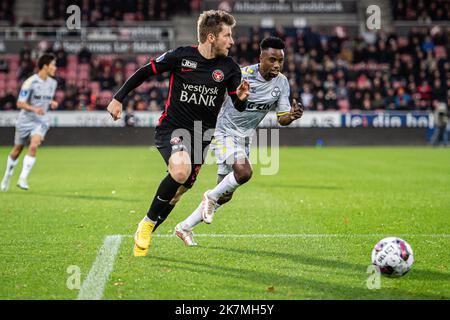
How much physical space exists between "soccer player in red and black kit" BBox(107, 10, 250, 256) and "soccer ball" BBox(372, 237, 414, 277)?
205cm

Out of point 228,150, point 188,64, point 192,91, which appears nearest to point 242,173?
point 228,150

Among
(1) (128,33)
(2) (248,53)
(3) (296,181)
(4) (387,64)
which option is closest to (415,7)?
(4) (387,64)

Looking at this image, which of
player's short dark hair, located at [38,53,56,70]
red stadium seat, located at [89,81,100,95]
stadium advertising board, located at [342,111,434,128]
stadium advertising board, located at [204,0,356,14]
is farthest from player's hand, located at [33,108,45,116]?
stadium advertising board, located at [204,0,356,14]

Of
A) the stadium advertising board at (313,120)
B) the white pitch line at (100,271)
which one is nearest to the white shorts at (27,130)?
the white pitch line at (100,271)

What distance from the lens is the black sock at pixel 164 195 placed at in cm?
714

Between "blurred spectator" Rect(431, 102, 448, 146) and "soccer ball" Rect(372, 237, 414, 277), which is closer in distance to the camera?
"soccer ball" Rect(372, 237, 414, 277)

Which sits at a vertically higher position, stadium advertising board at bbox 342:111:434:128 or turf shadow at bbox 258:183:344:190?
stadium advertising board at bbox 342:111:434:128

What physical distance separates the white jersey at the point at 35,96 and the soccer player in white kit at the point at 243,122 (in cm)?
698

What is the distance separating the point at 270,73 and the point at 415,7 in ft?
101

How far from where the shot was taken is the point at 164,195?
7.17 metres

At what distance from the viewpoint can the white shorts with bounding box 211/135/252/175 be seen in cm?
793

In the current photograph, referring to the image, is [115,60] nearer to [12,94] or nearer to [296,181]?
[12,94]

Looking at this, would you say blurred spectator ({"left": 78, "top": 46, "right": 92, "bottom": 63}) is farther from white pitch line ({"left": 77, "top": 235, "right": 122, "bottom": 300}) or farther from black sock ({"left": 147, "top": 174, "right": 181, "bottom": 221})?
black sock ({"left": 147, "top": 174, "right": 181, "bottom": 221})
